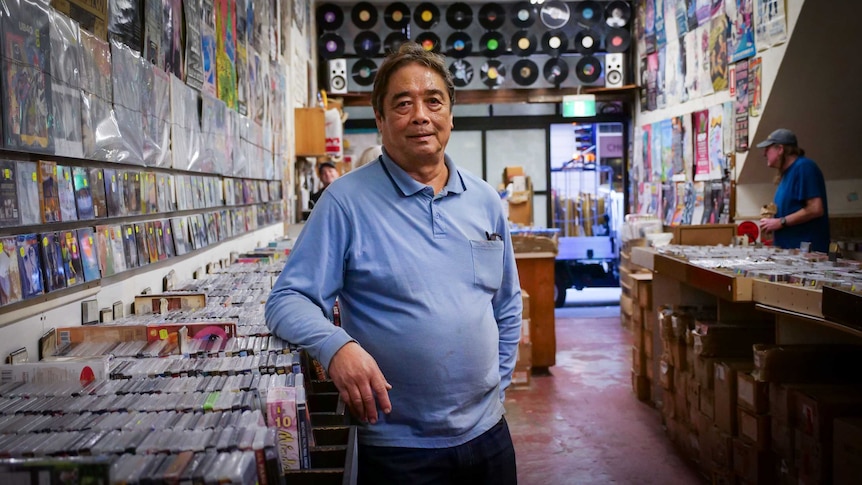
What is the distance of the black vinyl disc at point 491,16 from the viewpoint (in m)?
9.97

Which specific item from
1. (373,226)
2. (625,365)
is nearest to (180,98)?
(373,226)

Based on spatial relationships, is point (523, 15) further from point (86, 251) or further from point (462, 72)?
point (86, 251)

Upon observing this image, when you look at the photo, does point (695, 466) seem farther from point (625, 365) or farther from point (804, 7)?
point (804, 7)

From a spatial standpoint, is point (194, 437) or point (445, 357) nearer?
point (194, 437)

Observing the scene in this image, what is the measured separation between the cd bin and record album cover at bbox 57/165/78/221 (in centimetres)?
85

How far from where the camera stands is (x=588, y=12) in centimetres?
1001

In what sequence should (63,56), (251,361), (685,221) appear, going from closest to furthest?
(251,361) < (63,56) < (685,221)

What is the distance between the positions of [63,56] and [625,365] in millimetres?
5184

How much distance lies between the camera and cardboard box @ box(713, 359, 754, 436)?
10.7 feet

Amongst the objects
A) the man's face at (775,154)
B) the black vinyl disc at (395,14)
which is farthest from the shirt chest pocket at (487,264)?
the black vinyl disc at (395,14)

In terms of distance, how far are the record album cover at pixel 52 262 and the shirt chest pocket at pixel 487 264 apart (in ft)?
3.59

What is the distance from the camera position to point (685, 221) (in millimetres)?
8047

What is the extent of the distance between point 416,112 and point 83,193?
42.3 inches

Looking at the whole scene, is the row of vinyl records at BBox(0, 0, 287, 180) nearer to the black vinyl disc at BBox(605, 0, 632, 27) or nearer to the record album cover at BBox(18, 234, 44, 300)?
the record album cover at BBox(18, 234, 44, 300)
